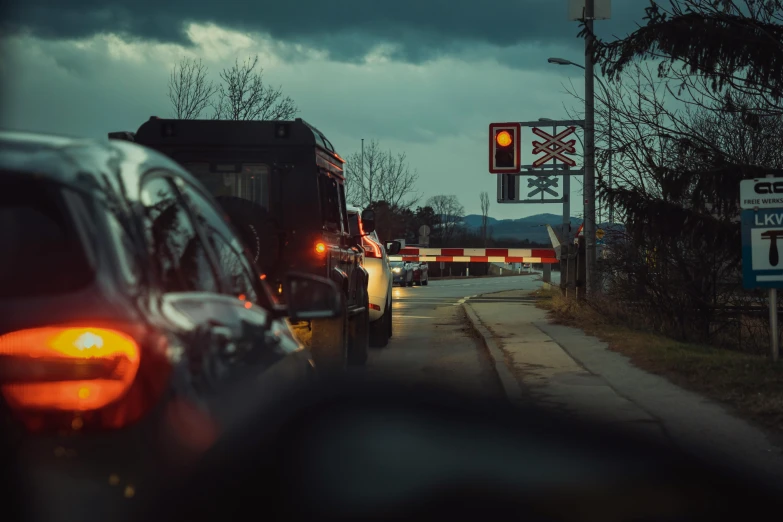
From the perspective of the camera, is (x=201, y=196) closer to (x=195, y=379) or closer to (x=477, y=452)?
(x=195, y=379)

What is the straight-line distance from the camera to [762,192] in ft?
35.7

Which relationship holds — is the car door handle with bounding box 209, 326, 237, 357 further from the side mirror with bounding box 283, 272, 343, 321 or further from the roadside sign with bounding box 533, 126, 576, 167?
the roadside sign with bounding box 533, 126, 576, 167

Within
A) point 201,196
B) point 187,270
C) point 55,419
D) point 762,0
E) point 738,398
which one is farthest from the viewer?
point 762,0

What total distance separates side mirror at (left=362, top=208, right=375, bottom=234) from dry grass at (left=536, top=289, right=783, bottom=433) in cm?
361

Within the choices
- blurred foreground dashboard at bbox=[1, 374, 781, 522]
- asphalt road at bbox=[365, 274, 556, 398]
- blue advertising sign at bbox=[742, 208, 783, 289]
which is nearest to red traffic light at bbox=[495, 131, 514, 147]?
asphalt road at bbox=[365, 274, 556, 398]

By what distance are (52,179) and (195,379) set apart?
1.53 ft

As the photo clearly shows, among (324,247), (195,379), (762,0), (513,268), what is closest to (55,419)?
(195,379)

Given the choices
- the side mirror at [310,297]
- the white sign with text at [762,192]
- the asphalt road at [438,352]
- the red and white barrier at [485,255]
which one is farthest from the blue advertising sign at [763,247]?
the red and white barrier at [485,255]

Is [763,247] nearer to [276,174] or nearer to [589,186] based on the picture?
[276,174]

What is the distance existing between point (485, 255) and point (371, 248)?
24.3m

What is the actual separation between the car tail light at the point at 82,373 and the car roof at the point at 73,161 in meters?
0.31

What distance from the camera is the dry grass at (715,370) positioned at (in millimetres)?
8342

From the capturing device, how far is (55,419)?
169cm

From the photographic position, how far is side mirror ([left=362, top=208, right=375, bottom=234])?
1302 centimetres
